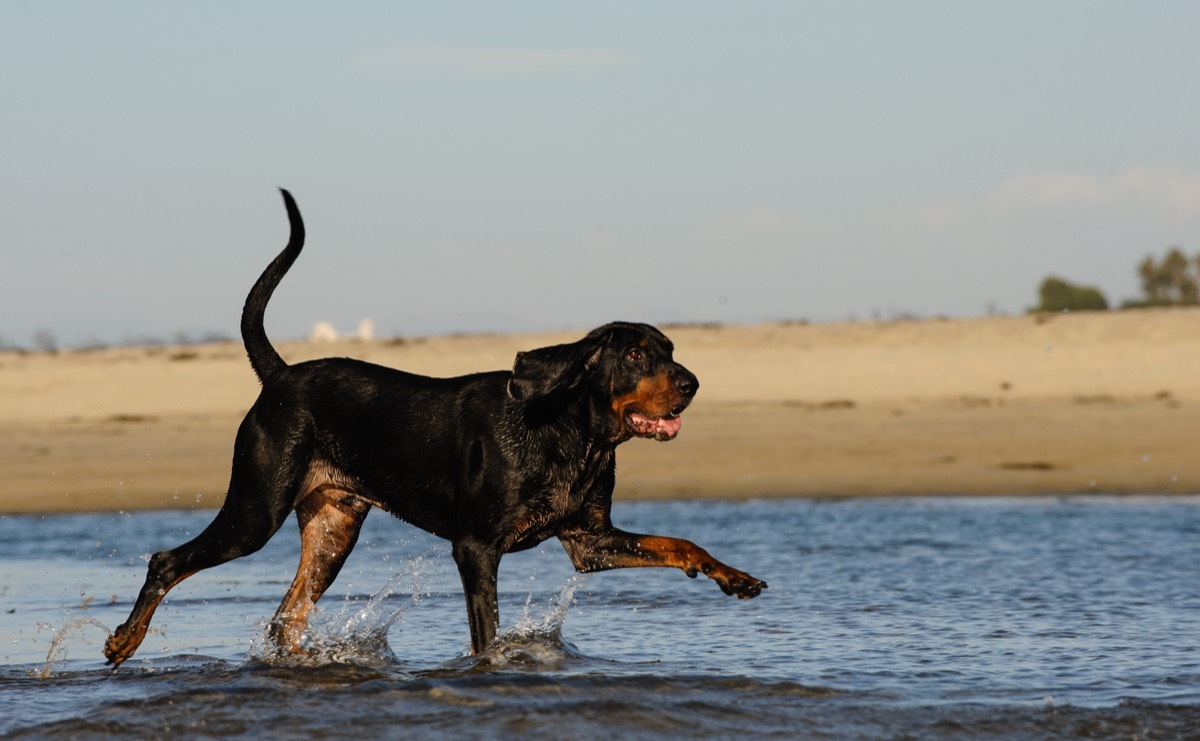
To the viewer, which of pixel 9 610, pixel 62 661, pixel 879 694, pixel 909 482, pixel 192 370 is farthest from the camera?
pixel 192 370

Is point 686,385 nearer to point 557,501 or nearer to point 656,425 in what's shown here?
point 656,425

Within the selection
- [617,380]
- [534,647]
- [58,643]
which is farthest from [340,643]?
[617,380]

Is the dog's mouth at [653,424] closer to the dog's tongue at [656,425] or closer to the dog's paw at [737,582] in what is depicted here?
the dog's tongue at [656,425]

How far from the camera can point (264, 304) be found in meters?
7.01

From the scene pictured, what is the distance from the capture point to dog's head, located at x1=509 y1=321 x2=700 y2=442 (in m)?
6.13

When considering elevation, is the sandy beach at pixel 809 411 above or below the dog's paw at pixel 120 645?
above

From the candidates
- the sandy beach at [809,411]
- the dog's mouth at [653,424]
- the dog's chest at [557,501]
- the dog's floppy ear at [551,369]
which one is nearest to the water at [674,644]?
the dog's chest at [557,501]

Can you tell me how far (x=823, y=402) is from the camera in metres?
17.0

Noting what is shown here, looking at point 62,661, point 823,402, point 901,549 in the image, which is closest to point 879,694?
point 62,661

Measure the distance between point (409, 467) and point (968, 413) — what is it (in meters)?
10.4

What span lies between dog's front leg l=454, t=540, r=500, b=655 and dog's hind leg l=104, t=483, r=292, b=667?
0.90m

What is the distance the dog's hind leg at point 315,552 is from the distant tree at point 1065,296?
2241 centimetres

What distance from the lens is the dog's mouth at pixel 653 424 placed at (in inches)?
242

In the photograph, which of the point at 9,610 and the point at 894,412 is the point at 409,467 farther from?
the point at 894,412
